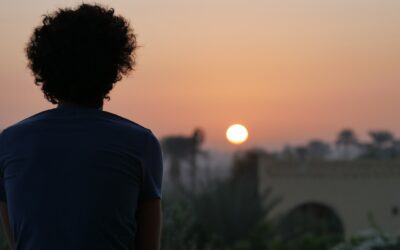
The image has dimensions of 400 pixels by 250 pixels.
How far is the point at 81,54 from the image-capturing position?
2371 millimetres

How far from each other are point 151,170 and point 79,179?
18cm

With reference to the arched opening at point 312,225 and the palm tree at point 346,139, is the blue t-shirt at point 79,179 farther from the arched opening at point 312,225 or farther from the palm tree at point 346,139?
the palm tree at point 346,139

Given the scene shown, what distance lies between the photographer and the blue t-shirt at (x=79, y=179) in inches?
87.9

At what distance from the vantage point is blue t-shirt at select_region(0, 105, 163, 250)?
2.23m

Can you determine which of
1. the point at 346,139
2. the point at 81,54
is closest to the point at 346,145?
the point at 346,139

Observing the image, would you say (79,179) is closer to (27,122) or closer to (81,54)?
(27,122)

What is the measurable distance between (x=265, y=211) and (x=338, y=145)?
3364 inches

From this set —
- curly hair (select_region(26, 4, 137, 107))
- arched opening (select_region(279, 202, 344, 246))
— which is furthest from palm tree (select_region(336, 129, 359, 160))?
curly hair (select_region(26, 4, 137, 107))

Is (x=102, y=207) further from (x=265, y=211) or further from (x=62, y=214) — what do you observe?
(x=265, y=211)

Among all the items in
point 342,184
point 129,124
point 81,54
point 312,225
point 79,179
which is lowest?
point 79,179

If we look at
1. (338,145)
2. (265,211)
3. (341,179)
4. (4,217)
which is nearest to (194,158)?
(338,145)

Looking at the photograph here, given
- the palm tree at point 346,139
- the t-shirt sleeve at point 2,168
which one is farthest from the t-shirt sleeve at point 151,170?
the palm tree at point 346,139

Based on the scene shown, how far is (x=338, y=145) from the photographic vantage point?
103 m

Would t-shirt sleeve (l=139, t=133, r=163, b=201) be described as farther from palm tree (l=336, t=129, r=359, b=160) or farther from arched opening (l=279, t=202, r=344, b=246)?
palm tree (l=336, t=129, r=359, b=160)
